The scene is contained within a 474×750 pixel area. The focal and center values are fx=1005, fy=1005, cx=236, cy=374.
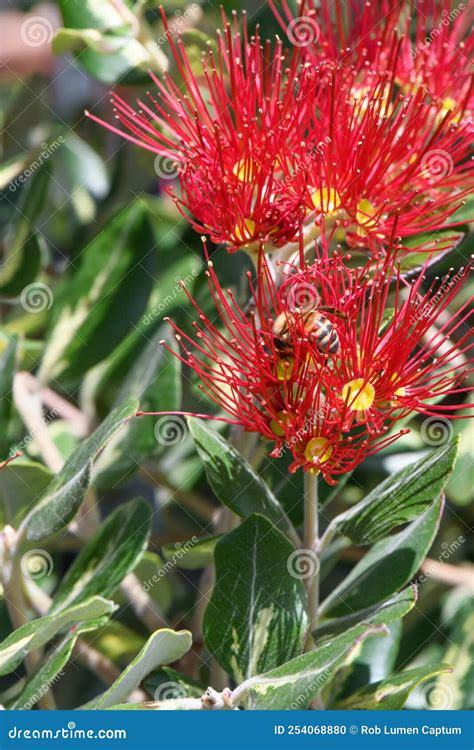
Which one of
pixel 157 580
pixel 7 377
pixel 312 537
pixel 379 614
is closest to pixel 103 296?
pixel 7 377

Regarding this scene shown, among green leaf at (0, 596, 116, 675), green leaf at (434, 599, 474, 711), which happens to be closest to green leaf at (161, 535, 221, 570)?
green leaf at (0, 596, 116, 675)

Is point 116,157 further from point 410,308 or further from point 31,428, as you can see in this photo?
point 410,308

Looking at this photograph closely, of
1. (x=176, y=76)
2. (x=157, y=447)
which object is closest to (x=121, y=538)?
(x=157, y=447)

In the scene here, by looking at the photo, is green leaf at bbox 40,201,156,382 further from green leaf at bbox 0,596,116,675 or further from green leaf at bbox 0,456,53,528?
green leaf at bbox 0,596,116,675

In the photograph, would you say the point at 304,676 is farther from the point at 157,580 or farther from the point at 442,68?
the point at 442,68

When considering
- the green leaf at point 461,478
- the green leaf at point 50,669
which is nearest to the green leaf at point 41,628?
the green leaf at point 50,669

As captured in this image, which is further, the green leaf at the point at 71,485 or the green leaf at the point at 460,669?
the green leaf at the point at 460,669

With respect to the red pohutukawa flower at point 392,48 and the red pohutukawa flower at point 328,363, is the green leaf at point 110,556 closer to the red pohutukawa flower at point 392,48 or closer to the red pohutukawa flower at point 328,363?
the red pohutukawa flower at point 328,363
